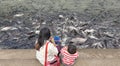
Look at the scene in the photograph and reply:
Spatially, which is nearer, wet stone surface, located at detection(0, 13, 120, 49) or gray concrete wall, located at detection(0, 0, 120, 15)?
wet stone surface, located at detection(0, 13, 120, 49)

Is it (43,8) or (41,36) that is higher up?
(41,36)

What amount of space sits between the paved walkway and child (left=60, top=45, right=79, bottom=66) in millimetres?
256

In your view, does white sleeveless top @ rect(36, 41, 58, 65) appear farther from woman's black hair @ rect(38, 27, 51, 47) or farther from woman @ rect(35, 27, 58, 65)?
woman's black hair @ rect(38, 27, 51, 47)

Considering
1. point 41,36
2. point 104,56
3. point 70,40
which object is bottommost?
point 70,40

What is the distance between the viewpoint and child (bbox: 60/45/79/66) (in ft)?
15.2

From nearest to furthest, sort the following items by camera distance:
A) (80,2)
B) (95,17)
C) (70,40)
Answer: (70,40) → (95,17) → (80,2)

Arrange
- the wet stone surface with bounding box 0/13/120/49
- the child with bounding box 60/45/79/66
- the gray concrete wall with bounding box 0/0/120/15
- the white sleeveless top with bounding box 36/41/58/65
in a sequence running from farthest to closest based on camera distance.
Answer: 1. the gray concrete wall with bounding box 0/0/120/15
2. the wet stone surface with bounding box 0/13/120/49
3. the child with bounding box 60/45/79/66
4. the white sleeveless top with bounding box 36/41/58/65

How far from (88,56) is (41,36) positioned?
1.24 meters

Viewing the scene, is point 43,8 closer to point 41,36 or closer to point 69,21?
point 69,21

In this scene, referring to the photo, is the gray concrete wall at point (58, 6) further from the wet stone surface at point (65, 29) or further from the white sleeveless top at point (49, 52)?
the white sleeveless top at point (49, 52)

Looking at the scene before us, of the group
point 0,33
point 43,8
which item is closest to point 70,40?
point 0,33

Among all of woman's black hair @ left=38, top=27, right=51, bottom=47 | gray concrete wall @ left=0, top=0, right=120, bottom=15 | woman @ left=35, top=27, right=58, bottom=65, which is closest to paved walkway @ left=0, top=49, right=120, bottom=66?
woman @ left=35, top=27, right=58, bottom=65

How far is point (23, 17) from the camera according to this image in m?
9.15

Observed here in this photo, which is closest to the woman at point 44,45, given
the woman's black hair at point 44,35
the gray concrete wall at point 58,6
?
the woman's black hair at point 44,35
